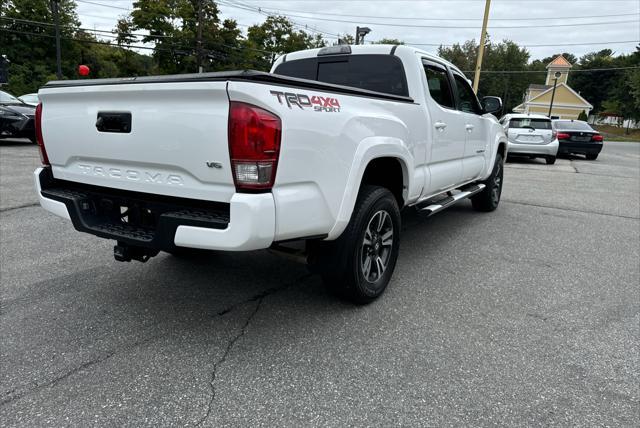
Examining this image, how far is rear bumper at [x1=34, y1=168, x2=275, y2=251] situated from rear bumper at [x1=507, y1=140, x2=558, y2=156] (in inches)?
531

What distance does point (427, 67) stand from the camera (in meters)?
4.28

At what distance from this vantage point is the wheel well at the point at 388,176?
3.44m

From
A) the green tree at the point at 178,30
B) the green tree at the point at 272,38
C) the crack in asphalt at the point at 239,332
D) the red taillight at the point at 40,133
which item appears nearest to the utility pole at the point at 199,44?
the green tree at the point at 178,30

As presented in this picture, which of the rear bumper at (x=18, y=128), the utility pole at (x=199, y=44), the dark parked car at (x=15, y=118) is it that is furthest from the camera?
the utility pole at (x=199, y=44)

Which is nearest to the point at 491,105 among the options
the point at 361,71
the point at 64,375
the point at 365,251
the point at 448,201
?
the point at 448,201

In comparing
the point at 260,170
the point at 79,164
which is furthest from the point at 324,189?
the point at 79,164

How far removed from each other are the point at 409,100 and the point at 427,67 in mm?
820

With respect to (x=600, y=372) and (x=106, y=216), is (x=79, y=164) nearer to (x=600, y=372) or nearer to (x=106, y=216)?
(x=106, y=216)

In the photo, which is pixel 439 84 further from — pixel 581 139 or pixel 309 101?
pixel 581 139

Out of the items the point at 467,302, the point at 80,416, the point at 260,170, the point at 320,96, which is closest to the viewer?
the point at 80,416

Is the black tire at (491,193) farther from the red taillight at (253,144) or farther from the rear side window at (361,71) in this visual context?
the red taillight at (253,144)

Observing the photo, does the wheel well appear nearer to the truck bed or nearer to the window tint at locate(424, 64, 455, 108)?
the truck bed

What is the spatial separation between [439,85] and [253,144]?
2.87 m

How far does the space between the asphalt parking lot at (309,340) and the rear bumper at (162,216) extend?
2.28ft
